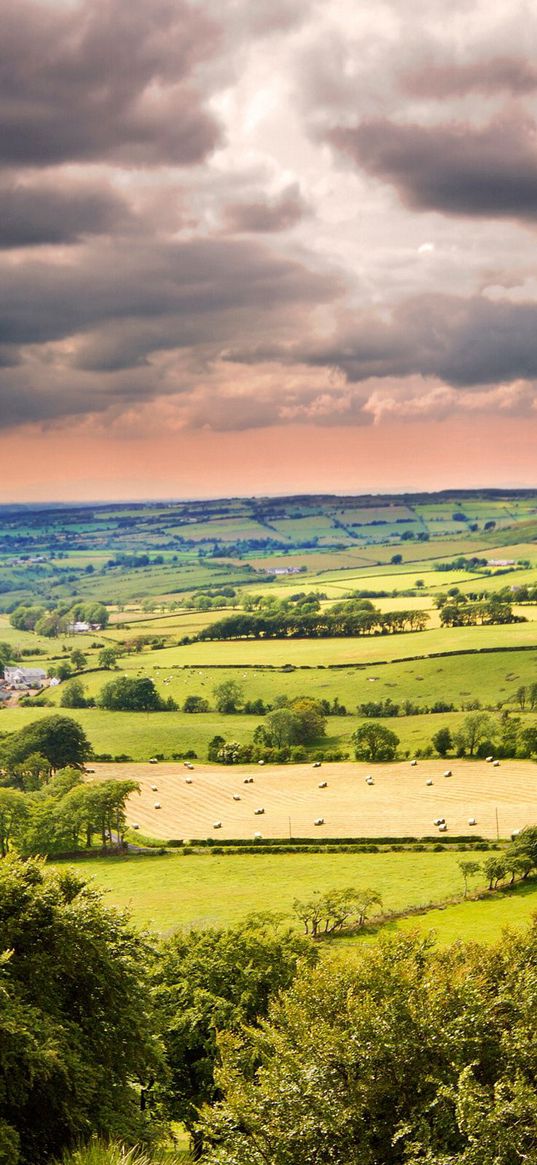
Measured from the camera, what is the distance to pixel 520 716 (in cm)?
16450

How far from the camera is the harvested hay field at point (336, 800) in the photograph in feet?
384

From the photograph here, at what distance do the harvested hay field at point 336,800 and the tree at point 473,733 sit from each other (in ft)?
17.7

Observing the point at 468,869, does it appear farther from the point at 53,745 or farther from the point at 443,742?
the point at 53,745

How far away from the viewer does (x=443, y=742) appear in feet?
495

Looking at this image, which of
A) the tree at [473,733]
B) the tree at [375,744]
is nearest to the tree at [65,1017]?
the tree at [375,744]

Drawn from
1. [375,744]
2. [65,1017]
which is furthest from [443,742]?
[65,1017]

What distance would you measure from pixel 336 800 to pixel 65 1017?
95410mm

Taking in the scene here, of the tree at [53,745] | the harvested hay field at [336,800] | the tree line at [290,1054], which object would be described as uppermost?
the tree line at [290,1054]

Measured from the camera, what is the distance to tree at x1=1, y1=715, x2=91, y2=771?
16688cm

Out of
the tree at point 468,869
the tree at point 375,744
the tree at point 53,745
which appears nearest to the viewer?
the tree at point 468,869

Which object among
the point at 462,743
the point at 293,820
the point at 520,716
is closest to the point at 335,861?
the point at 293,820

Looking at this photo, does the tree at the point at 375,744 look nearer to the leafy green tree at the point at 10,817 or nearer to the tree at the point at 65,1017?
the leafy green tree at the point at 10,817

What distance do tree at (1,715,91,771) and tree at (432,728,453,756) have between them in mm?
61470

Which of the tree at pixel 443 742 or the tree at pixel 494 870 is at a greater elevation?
the tree at pixel 443 742
